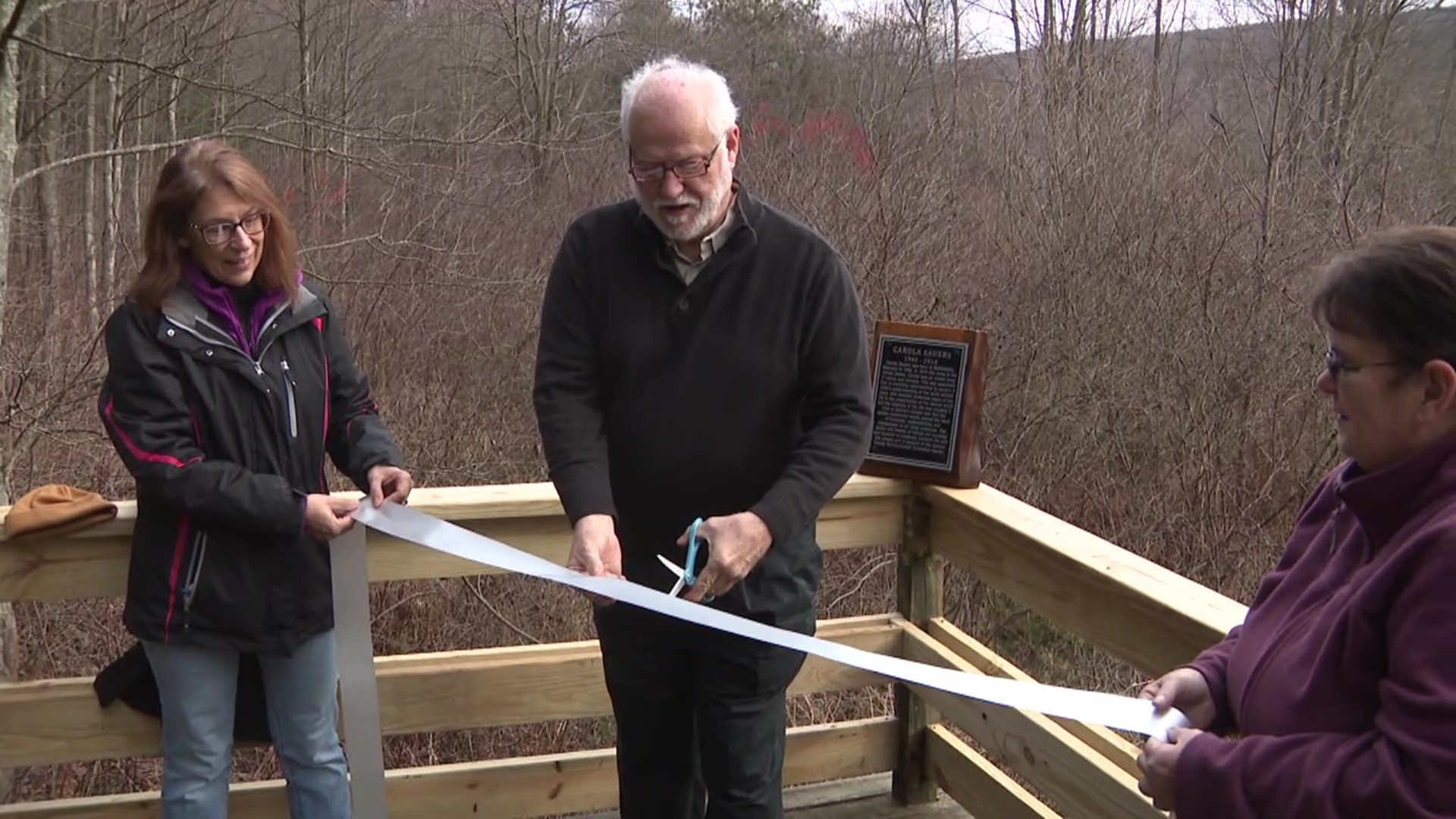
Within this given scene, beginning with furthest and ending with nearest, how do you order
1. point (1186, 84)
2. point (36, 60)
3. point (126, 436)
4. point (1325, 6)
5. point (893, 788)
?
1. point (1186, 84)
2. point (1325, 6)
3. point (36, 60)
4. point (893, 788)
5. point (126, 436)

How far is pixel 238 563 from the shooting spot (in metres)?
2.39

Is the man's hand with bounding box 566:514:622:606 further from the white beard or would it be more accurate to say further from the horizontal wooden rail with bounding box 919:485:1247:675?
the horizontal wooden rail with bounding box 919:485:1247:675

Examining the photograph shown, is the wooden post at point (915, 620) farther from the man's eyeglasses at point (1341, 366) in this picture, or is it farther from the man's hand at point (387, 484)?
the man's eyeglasses at point (1341, 366)

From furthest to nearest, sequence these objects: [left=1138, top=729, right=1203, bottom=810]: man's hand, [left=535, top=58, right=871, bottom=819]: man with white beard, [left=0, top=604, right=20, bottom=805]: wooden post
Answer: [left=0, top=604, right=20, bottom=805]: wooden post, [left=535, top=58, right=871, bottom=819]: man with white beard, [left=1138, top=729, right=1203, bottom=810]: man's hand

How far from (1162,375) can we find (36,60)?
25.1 ft

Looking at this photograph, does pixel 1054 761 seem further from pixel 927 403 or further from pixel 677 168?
pixel 677 168

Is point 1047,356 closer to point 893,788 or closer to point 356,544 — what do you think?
point 893,788

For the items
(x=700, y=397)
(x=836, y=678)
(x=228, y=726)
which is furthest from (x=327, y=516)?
(x=836, y=678)

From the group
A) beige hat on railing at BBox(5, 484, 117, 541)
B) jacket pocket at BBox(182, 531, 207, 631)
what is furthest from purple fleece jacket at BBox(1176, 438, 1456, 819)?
beige hat on railing at BBox(5, 484, 117, 541)

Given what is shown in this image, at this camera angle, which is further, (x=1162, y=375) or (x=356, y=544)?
(x=1162, y=375)

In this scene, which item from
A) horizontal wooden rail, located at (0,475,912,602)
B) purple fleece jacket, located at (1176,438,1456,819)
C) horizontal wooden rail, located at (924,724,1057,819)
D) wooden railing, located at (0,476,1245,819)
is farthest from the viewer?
horizontal wooden rail, located at (924,724,1057,819)

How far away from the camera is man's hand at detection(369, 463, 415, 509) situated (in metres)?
2.58

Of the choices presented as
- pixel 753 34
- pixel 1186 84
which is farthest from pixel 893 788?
pixel 753 34

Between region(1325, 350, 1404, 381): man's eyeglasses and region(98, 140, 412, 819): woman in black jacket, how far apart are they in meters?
1.85
